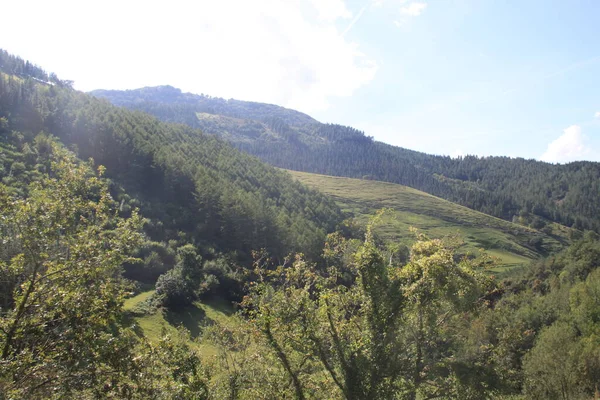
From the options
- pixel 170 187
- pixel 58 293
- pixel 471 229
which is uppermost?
pixel 58 293

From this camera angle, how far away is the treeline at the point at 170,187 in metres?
86.9

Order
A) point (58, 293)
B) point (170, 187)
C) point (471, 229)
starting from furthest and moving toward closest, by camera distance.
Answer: point (471, 229)
point (170, 187)
point (58, 293)

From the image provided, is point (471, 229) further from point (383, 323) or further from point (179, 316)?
point (383, 323)

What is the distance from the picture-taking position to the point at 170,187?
344ft

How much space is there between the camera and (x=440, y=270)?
1109 cm

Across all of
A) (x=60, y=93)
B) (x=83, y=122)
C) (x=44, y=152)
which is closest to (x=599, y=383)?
(x=44, y=152)

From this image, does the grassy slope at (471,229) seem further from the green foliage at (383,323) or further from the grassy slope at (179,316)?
the green foliage at (383,323)

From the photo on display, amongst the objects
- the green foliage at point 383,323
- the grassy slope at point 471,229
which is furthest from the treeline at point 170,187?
the green foliage at point 383,323

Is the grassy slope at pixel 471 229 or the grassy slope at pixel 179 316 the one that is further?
the grassy slope at pixel 471 229

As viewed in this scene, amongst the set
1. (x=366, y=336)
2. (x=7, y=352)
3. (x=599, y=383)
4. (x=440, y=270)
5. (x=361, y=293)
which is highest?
(x=440, y=270)

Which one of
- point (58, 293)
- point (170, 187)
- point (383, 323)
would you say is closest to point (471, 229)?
point (170, 187)

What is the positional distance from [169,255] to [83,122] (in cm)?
6405

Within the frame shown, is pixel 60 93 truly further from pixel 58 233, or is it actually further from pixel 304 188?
pixel 58 233

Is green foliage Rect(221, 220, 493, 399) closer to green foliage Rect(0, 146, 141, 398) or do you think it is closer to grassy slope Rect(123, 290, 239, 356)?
green foliage Rect(0, 146, 141, 398)
